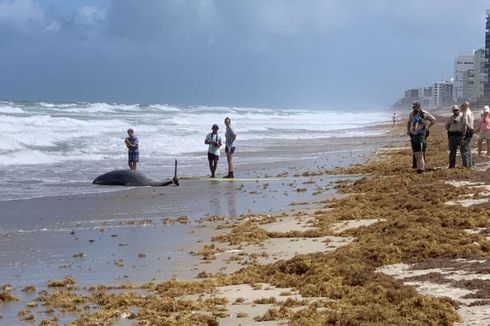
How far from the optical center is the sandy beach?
19.6ft

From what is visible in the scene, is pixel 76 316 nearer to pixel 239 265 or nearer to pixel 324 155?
pixel 239 265

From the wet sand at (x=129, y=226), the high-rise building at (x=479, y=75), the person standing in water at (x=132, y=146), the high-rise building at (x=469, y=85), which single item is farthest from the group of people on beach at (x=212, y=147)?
the high-rise building at (x=469, y=85)

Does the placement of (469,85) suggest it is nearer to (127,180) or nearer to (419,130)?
(419,130)

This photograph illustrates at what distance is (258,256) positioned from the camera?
A: 8.75 metres

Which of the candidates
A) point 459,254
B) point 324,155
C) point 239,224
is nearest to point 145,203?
point 239,224

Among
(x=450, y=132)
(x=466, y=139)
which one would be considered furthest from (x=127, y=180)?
(x=466, y=139)

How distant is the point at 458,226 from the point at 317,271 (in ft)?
9.89

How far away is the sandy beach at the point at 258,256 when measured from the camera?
5.99m

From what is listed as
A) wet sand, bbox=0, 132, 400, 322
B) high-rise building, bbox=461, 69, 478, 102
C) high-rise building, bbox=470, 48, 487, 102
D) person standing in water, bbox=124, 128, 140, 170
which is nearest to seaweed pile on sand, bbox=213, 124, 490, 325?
wet sand, bbox=0, 132, 400, 322

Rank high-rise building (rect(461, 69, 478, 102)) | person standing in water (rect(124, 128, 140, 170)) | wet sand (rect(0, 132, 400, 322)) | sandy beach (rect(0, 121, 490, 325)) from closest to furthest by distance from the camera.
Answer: sandy beach (rect(0, 121, 490, 325)) → wet sand (rect(0, 132, 400, 322)) → person standing in water (rect(124, 128, 140, 170)) → high-rise building (rect(461, 69, 478, 102))

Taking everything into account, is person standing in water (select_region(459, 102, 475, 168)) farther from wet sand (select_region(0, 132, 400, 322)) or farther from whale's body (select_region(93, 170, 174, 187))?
whale's body (select_region(93, 170, 174, 187))

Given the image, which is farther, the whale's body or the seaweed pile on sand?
the whale's body

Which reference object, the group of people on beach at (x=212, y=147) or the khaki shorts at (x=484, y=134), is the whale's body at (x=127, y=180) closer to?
the group of people on beach at (x=212, y=147)

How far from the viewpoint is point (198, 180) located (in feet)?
60.3
